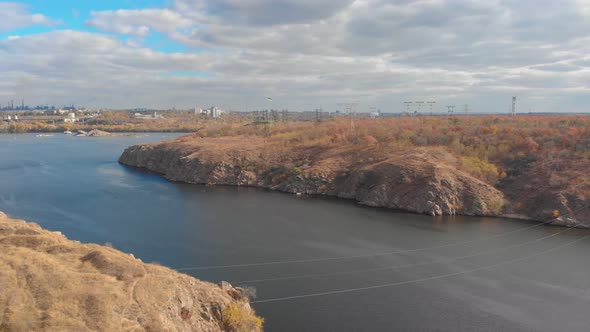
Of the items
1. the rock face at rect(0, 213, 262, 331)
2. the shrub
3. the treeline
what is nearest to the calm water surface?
the shrub

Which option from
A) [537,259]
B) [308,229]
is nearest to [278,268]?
[308,229]

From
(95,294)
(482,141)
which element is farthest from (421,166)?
(95,294)

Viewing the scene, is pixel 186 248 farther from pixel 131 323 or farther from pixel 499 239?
pixel 499 239

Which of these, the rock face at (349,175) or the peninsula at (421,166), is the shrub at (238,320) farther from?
the peninsula at (421,166)

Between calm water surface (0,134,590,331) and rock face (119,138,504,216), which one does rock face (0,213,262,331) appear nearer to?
calm water surface (0,134,590,331)

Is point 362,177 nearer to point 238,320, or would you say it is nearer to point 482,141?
point 482,141

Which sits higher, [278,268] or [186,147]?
[186,147]

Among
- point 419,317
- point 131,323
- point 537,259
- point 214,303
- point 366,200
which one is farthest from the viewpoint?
point 366,200
